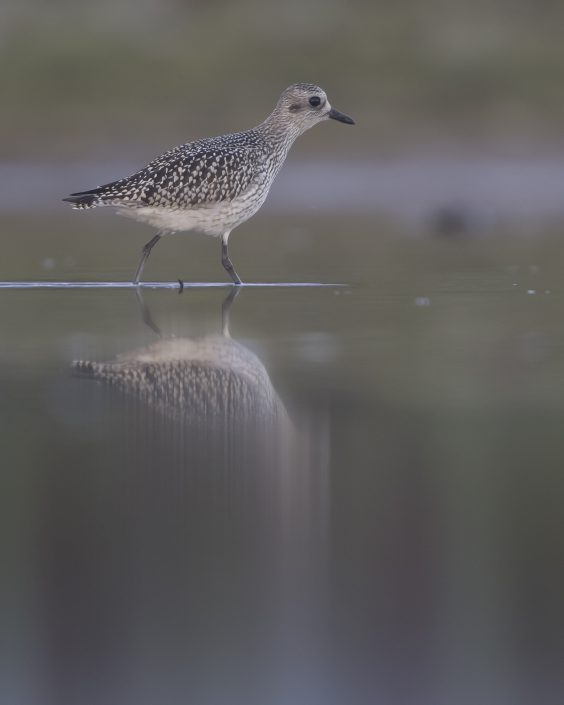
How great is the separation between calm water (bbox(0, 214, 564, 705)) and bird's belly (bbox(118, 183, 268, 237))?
1292 millimetres

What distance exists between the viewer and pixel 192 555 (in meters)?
4.20

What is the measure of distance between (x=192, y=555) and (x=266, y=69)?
1935 centimetres

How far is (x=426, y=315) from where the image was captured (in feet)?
28.0

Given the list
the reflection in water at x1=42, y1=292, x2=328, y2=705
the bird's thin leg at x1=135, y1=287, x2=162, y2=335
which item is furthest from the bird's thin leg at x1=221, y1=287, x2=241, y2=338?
the reflection in water at x1=42, y1=292, x2=328, y2=705

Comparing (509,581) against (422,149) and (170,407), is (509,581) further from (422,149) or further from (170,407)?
(422,149)

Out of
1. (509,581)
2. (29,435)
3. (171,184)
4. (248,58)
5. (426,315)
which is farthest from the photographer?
(248,58)

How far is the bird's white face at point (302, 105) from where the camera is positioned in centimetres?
1074

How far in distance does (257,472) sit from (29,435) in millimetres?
966

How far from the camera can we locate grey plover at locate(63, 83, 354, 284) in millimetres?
9734

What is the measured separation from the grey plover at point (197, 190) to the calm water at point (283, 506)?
1.24 metres

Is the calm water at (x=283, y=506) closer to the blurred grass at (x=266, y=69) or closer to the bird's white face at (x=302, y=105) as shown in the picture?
the bird's white face at (x=302, y=105)

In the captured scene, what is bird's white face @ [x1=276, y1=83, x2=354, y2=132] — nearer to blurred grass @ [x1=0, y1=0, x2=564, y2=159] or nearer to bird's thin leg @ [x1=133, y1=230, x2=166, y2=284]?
bird's thin leg @ [x1=133, y1=230, x2=166, y2=284]

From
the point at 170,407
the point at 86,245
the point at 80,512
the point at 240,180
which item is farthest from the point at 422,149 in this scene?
the point at 80,512

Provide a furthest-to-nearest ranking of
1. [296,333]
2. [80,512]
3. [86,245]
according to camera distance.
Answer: [86,245] < [296,333] < [80,512]
